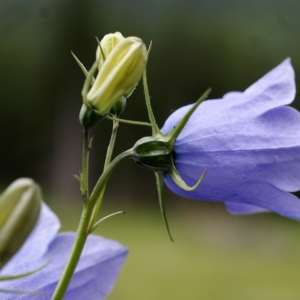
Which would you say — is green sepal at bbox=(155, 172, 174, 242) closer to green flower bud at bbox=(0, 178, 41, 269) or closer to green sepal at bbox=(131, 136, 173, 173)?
green sepal at bbox=(131, 136, 173, 173)

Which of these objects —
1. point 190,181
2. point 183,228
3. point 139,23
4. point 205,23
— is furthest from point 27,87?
point 190,181

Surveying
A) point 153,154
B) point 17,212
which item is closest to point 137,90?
point 153,154

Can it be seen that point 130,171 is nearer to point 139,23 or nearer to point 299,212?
point 139,23

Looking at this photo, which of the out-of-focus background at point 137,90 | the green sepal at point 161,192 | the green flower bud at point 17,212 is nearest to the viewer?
the green flower bud at point 17,212

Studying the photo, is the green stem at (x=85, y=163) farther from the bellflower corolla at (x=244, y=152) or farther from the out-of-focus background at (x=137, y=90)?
the out-of-focus background at (x=137, y=90)

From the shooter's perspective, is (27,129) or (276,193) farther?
(27,129)

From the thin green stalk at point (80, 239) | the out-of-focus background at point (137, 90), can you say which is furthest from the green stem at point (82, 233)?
the out-of-focus background at point (137, 90)

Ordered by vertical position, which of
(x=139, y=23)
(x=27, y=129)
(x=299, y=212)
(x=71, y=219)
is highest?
(x=299, y=212)
